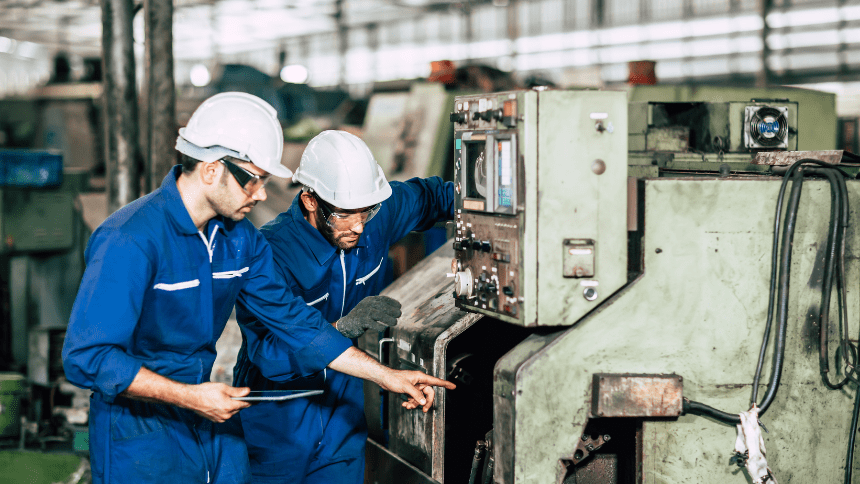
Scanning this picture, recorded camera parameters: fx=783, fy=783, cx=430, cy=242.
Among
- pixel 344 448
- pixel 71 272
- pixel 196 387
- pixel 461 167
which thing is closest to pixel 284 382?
pixel 344 448

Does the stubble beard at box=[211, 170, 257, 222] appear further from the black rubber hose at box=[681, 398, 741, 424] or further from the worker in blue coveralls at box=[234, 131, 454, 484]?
the black rubber hose at box=[681, 398, 741, 424]

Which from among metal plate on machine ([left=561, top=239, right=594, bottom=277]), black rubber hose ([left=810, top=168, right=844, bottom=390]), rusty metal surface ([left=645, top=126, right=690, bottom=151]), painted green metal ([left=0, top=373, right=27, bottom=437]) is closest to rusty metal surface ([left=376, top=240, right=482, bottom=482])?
metal plate on machine ([left=561, top=239, right=594, bottom=277])

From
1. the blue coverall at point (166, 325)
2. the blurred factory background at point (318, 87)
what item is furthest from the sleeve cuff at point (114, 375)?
the blurred factory background at point (318, 87)

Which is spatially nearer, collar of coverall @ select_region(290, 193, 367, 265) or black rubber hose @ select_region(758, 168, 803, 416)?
black rubber hose @ select_region(758, 168, 803, 416)

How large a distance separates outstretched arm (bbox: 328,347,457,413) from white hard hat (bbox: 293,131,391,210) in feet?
1.32

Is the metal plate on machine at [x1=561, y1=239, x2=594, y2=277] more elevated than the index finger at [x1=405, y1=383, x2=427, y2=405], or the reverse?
the metal plate on machine at [x1=561, y1=239, x2=594, y2=277]

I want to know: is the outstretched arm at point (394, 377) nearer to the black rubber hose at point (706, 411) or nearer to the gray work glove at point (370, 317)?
the gray work glove at point (370, 317)

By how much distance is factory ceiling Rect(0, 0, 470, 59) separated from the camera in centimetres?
1398

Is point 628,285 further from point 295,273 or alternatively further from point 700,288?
point 295,273

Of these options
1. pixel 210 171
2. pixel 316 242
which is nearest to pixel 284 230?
pixel 316 242

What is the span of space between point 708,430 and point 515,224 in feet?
2.01

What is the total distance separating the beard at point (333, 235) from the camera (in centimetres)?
213

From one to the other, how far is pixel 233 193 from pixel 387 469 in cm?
102

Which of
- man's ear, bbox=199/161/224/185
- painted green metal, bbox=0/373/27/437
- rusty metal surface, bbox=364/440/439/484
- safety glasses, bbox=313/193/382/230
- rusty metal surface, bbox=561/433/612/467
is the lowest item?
painted green metal, bbox=0/373/27/437
